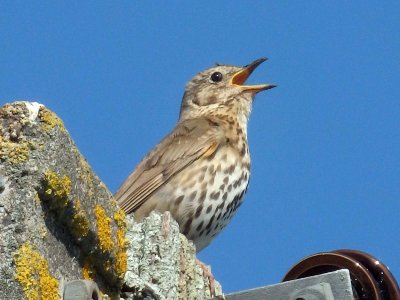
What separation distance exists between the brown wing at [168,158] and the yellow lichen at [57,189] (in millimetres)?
4195

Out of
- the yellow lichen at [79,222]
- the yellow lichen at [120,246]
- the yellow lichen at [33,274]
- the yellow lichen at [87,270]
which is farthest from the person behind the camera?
the yellow lichen at [120,246]

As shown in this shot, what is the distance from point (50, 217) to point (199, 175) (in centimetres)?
459

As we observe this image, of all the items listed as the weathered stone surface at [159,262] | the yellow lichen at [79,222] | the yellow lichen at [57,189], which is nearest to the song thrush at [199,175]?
the weathered stone surface at [159,262]

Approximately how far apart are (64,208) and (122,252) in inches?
24.5

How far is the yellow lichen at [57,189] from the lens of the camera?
3811mm

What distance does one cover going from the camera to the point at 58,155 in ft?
12.8

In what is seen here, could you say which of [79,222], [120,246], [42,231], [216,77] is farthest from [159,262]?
[216,77]

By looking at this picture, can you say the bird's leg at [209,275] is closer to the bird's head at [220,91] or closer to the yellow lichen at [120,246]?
the yellow lichen at [120,246]

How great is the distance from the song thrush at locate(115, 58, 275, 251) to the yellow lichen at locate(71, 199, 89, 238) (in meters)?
3.77

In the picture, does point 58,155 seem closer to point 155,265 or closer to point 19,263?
point 19,263

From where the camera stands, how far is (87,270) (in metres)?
4.23

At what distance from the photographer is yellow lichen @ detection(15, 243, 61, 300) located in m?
3.56

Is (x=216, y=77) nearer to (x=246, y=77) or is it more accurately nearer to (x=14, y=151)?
(x=246, y=77)

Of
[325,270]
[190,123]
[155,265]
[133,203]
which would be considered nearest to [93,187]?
[155,265]
